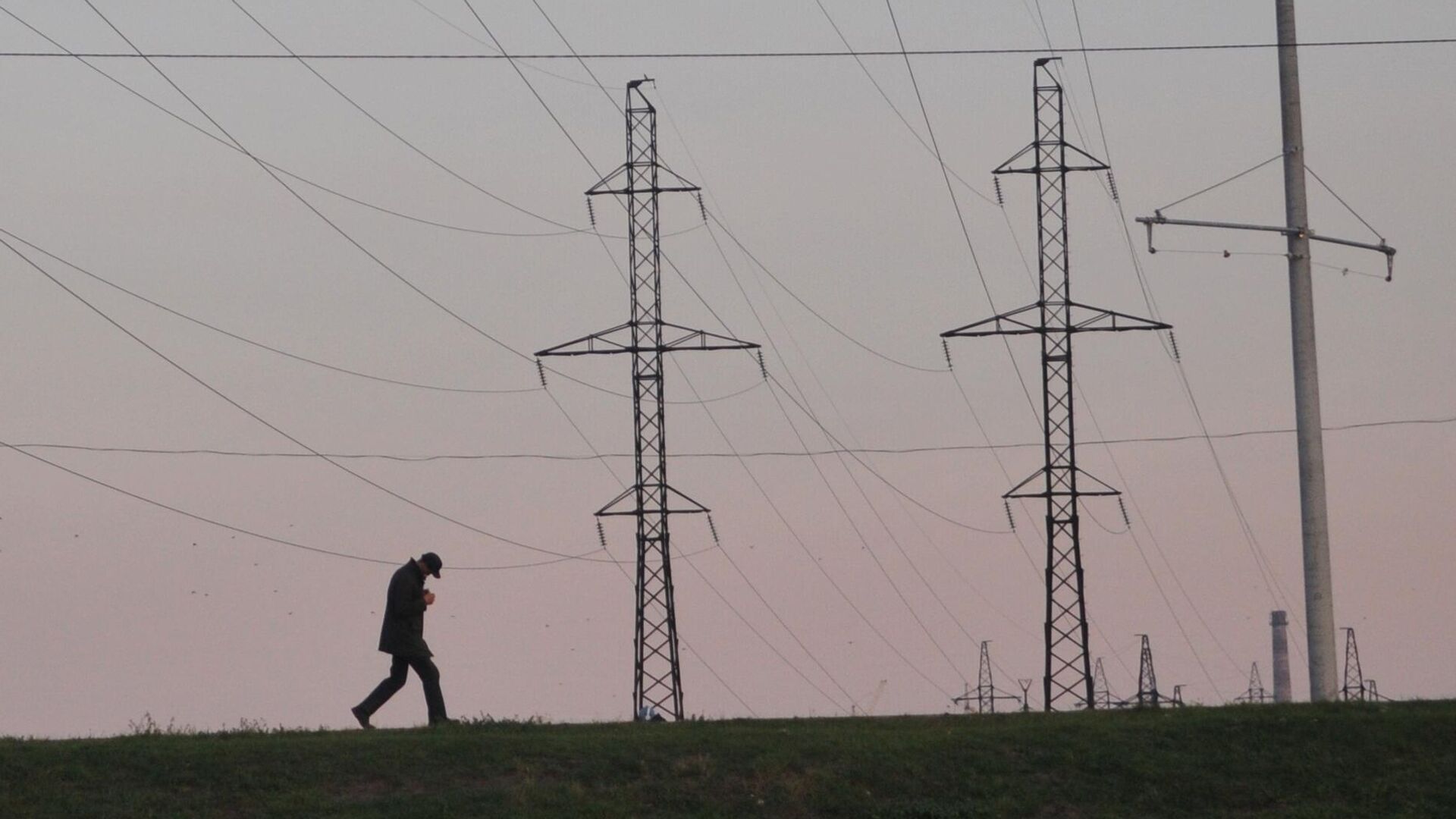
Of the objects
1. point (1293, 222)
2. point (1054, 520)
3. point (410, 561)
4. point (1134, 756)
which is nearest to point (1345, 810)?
point (1134, 756)

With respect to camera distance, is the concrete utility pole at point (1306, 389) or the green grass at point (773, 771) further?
the concrete utility pole at point (1306, 389)

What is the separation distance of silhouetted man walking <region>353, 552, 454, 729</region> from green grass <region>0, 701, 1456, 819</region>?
202 cm

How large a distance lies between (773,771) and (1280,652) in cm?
12292

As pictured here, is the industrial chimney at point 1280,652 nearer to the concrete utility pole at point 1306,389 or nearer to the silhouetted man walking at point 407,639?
the concrete utility pole at point 1306,389

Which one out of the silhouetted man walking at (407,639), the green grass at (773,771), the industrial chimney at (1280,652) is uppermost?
the industrial chimney at (1280,652)

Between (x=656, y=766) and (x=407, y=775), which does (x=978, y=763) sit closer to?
(x=656, y=766)

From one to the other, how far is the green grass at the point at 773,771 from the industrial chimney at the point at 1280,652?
112m

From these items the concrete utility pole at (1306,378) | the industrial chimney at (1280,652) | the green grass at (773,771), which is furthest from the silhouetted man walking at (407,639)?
the industrial chimney at (1280,652)

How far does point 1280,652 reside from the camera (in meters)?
138

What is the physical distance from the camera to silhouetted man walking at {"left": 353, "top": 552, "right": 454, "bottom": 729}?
25250 mm

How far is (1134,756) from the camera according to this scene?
21922 mm

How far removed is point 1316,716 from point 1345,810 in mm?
2837

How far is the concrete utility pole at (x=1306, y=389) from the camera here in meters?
31.4

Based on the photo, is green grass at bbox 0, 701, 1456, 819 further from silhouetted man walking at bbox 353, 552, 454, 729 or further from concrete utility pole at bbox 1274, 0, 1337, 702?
concrete utility pole at bbox 1274, 0, 1337, 702
